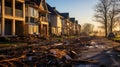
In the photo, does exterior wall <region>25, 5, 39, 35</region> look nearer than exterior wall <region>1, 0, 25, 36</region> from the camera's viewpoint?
No

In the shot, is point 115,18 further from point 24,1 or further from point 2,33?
point 2,33

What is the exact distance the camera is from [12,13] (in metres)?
35.4

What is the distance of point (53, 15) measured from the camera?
241ft

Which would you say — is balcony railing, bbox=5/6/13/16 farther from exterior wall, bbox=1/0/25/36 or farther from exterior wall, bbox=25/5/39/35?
exterior wall, bbox=25/5/39/35

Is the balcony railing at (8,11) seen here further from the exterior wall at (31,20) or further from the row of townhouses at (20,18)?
the exterior wall at (31,20)

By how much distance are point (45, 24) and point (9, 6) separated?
20.8 meters

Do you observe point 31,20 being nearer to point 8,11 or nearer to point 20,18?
point 20,18

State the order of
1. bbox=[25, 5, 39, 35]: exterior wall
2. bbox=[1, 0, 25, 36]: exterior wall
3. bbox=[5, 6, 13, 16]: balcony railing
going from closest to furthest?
bbox=[1, 0, 25, 36]: exterior wall < bbox=[5, 6, 13, 16]: balcony railing < bbox=[25, 5, 39, 35]: exterior wall

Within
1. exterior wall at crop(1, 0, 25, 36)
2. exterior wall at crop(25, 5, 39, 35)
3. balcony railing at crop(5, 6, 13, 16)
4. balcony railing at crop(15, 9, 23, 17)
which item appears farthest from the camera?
exterior wall at crop(25, 5, 39, 35)

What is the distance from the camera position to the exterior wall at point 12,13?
32406 millimetres

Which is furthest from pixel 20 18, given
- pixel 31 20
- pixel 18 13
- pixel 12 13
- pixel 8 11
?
pixel 31 20

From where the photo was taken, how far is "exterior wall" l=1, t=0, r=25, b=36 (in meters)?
32.4

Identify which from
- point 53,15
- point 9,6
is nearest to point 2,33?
point 9,6

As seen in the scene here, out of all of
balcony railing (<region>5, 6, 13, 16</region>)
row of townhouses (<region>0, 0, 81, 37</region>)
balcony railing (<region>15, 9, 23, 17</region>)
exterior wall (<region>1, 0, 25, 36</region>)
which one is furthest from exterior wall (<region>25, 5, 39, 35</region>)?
balcony railing (<region>5, 6, 13, 16</region>)
